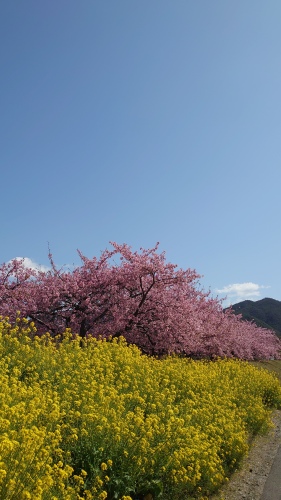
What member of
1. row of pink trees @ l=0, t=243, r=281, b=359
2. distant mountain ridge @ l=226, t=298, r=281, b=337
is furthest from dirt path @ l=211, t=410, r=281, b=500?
distant mountain ridge @ l=226, t=298, r=281, b=337

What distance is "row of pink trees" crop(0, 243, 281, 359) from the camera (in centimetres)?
1603

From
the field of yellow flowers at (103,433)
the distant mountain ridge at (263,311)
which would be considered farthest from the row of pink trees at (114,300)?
the distant mountain ridge at (263,311)

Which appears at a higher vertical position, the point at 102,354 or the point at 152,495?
the point at 102,354

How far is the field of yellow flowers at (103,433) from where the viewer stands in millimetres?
4379

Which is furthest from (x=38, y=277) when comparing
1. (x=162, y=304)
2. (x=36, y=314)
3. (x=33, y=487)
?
(x=33, y=487)

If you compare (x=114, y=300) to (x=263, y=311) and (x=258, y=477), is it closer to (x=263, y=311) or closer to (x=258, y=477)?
(x=258, y=477)

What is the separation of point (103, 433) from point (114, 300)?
35.3ft

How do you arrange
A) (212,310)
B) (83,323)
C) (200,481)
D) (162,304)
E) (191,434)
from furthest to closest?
1. (212,310)
2. (162,304)
3. (83,323)
4. (191,434)
5. (200,481)

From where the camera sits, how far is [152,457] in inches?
240

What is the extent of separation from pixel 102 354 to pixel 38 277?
7.30m

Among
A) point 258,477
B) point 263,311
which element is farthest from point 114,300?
point 263,311

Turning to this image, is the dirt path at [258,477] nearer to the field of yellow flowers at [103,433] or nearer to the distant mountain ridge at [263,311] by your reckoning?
the field of yellow flowers at [103,433]

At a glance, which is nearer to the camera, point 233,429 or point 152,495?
point 152,495

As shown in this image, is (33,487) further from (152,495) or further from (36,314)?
(36,314)
